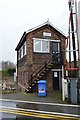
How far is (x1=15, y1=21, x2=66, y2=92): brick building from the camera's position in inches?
803

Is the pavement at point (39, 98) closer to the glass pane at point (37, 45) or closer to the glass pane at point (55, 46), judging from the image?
the glass pane at point (37, 45)

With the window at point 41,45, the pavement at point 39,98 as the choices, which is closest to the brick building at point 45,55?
the window at point 41,45

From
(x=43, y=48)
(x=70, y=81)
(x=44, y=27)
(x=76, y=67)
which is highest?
(x=44, y=27)

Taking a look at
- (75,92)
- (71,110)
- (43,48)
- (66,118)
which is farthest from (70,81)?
(43,48)

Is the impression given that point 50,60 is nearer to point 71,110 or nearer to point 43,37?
point 43,37

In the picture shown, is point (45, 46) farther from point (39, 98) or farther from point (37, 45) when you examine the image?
point (39, 98)

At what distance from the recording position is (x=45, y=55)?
842 inches

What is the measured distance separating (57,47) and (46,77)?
342cm

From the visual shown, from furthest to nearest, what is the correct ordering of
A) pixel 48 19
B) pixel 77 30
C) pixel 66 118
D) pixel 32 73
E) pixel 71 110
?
1. pixel 48 19
2. pixel 32 73
3. pixel 77 30
4. pixel 71 110
5. pixel 66 118

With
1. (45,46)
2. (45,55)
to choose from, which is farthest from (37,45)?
(45,55)

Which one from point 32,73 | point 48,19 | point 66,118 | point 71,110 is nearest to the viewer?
point 66,118

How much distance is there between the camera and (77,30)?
12.5 meters

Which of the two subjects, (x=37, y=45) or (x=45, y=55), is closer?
(x=37, y=45)

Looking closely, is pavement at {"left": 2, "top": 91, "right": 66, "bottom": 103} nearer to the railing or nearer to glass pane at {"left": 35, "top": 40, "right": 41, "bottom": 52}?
the railing
